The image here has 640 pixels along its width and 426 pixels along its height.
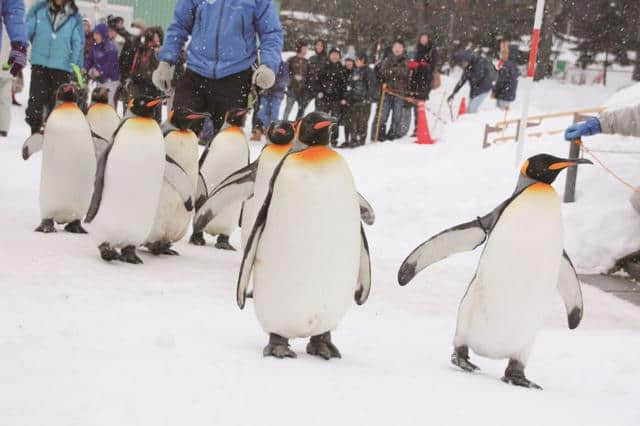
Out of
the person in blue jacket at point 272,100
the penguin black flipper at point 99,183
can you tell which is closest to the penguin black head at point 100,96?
the penguin black flipper at point 99,183

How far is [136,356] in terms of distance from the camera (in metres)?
2.78

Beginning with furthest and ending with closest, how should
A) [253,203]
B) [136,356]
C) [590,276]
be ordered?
[590,276]
[253,203]
[136,356]

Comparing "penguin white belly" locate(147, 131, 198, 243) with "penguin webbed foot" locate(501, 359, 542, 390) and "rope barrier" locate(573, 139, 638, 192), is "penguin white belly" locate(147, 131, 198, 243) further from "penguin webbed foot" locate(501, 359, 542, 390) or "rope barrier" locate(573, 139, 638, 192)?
"rope barrier" locate(573, 139, 638, 192)

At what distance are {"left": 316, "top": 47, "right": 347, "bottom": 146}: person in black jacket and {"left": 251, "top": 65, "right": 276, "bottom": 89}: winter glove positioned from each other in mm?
7899

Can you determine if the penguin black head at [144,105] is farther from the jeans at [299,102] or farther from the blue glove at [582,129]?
the jeans at [299,102]

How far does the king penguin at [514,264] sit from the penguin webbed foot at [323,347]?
0.36 m

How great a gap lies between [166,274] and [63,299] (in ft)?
3.20

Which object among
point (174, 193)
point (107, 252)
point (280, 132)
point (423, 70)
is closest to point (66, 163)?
point (174, 193)

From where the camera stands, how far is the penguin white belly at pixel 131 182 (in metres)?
4.75

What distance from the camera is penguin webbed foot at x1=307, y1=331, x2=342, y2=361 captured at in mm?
3234

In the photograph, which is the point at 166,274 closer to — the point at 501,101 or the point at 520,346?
the point at 520,346

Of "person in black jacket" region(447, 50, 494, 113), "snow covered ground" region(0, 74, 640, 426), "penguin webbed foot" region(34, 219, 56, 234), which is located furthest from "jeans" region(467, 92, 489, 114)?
"penguin webbed foot" region(34, 219, 56, 234)

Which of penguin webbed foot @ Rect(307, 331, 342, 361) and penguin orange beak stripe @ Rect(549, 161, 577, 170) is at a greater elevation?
penguin orange beak stripe @ Rect(549, 161, 577, 170)

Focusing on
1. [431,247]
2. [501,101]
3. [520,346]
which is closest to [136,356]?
[431,247]
